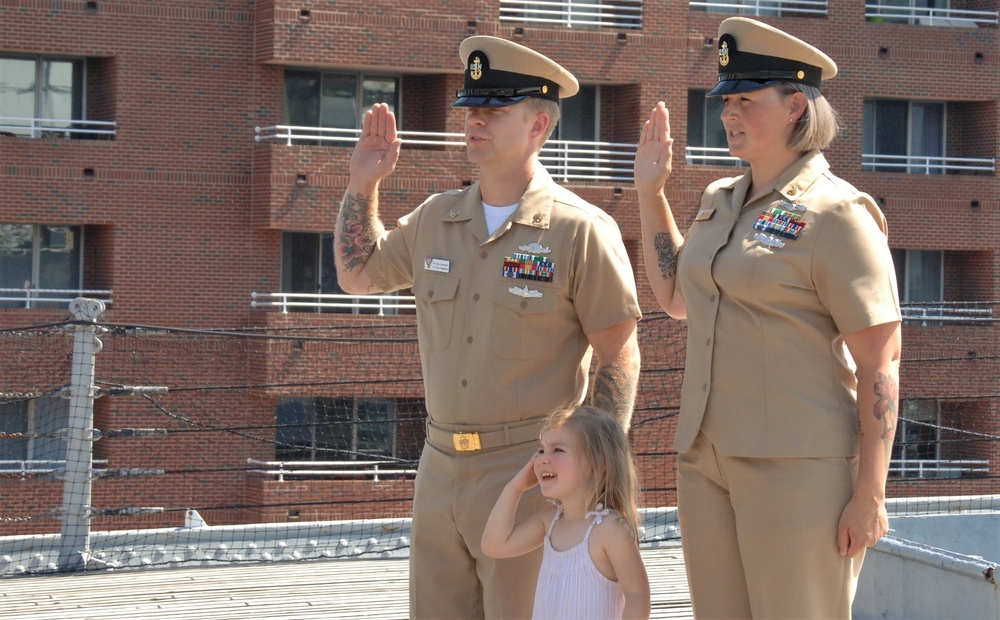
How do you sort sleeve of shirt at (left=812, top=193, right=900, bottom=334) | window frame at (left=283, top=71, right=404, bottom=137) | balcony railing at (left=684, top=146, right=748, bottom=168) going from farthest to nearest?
balcony railing at (left=684, top=146, right=748, bottom=168) → window frame at (left=283, top=71, right=404, bottom=137) → sleeve of shirt at (left=812, top=193, right=900, bottom=334)

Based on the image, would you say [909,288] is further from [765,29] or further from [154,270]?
[765,29]

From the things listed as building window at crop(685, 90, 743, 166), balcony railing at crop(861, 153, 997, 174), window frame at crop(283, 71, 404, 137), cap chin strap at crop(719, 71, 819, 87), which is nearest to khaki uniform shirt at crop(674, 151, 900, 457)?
cap chin strap at crop(719, 71, 819, 87)

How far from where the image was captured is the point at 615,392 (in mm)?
4238

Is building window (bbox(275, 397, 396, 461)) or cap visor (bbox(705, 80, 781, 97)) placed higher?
cap visor (bbox(705, 80, 781, 97))

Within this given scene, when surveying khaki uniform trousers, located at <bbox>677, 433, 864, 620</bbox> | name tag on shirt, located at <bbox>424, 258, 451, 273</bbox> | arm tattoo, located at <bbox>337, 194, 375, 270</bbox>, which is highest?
arm tattoo, located at <bbox>337, 194, 375, 270</bbox>

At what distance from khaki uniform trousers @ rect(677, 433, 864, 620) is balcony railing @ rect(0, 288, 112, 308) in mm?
20422

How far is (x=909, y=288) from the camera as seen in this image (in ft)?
90.9

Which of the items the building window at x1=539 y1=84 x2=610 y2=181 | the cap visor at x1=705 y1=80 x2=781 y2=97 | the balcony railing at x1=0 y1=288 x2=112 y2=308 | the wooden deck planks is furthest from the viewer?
the building window at x1=539 y1=84 x2=610 y2=181

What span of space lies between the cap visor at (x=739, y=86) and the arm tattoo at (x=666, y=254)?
1.49 feet

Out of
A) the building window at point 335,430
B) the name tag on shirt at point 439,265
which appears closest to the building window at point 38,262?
the building window at point 335,430

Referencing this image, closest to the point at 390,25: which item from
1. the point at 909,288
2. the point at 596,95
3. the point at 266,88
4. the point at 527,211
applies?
the point at 266,88

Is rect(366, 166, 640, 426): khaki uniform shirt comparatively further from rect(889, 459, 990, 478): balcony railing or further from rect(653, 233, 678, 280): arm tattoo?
rect(889, 459, 990, 478): balcony railing

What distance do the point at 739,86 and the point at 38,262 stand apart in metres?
21.5

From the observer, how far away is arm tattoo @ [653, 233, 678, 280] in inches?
165
